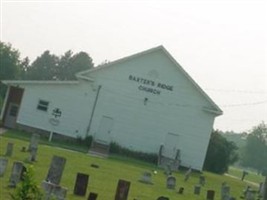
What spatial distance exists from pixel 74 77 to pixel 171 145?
49.1 metres

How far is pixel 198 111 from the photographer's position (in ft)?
146

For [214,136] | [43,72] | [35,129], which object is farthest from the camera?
[43,72]

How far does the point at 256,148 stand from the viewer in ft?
510

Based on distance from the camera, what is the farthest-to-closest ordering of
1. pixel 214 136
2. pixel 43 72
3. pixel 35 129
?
pixel 43 72 < pixel 214 136 < pixel 35 129

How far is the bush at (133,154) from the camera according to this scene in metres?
43.2

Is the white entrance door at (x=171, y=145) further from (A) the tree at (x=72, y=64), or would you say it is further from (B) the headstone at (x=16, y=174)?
(A) the tree at (x=72, y=64)

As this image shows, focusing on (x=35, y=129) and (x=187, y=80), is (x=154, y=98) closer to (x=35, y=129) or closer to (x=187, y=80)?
(x=187, y=80)

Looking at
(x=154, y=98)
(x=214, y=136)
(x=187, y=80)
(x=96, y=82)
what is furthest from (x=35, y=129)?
(x=214, y=136)

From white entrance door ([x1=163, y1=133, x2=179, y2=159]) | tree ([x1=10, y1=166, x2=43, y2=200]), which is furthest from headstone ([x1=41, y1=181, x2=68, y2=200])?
white entrance door ([x1=163, y1=133, x2=179, y2=159])

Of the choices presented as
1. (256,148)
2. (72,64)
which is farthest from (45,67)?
(256,148)

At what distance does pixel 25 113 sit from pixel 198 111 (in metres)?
12.7

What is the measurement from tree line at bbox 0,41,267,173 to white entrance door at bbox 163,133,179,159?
11.9 metres

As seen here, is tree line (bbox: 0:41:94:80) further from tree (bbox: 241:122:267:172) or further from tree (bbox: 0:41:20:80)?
tree (bbox: 241:122:267:172)

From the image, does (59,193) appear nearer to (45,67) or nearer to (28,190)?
(28,190)
